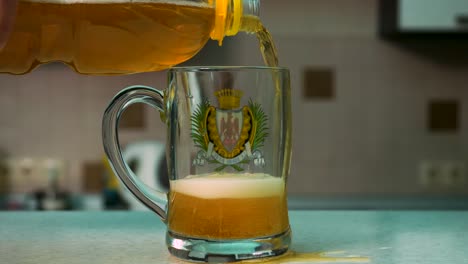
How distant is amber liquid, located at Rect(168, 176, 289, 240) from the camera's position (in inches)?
21.2

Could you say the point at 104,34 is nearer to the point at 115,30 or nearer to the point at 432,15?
the point at 115,30

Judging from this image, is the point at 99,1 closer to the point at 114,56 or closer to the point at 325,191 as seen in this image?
the point at 114,56

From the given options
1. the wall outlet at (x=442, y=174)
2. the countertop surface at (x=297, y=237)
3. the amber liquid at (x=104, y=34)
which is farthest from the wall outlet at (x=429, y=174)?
the amber liquid at (x=104, y=34)

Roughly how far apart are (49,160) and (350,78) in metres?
1.06

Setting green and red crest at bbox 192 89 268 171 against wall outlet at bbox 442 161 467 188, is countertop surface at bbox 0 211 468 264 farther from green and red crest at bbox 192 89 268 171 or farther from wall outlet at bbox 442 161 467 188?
wall outlet at bbox 442 161 467 188

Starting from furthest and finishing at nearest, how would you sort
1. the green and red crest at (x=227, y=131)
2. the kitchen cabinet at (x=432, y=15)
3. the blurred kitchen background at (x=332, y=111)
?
the blurred kitchen background at (x=332, y=111)
the kitchen cabinet at (x=432, y=15)
the green and red crest at (x=227, y=131)

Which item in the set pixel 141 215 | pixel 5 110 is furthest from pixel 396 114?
pixel 141 215

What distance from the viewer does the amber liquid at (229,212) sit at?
0.54 meters

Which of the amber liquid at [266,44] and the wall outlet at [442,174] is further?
the wall outlet at [442,174]

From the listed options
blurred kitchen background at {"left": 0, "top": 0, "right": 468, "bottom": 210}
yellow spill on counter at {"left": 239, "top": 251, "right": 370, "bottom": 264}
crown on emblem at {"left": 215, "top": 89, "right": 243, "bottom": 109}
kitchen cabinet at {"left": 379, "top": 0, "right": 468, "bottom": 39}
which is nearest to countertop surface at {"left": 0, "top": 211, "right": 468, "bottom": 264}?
yellow spill on counter at {"left": 239, "top": 251, "right": 370, "bottom": 264}

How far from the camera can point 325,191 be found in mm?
2414

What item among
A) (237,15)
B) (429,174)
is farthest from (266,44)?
(429,174)

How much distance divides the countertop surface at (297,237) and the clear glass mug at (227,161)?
0.03 metres

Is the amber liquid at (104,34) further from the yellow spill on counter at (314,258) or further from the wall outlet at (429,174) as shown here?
the wall outlet at (429,174)
